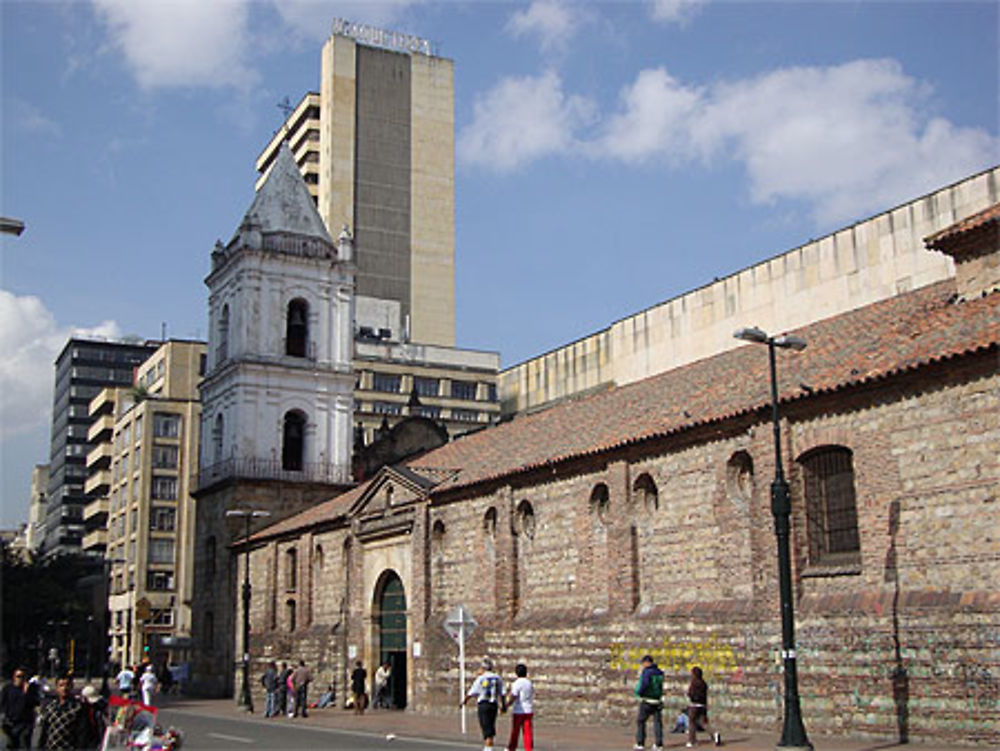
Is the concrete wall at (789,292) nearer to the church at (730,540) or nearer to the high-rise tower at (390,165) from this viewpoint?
the church at (730,540)

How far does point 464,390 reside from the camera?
94812 millimetres

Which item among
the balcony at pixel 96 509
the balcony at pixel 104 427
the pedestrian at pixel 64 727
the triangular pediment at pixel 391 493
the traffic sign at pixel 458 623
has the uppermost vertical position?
the balcony at pixel 104 427

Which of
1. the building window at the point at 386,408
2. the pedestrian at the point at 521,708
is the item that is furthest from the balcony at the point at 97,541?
the pedestrian at the point at 521,708

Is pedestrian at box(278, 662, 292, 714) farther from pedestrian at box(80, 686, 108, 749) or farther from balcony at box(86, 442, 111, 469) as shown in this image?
balcony at box(86, 442, 111, 469)

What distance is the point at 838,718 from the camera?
21562mm

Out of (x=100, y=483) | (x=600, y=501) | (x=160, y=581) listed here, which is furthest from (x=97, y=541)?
(x=600, y=501)

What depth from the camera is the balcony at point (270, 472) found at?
51.4m

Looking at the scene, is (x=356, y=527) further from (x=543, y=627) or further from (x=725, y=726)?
(x=725, y=726)

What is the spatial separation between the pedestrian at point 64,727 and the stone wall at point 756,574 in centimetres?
1371

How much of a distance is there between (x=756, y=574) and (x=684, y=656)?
9.38 feet

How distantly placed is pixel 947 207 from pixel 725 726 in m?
26.9

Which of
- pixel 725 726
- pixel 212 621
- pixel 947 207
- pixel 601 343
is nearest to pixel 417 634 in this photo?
pixel 725 726

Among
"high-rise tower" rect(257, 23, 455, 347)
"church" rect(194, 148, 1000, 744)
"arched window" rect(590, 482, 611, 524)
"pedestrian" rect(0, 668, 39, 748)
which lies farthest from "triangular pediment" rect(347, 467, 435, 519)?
"high-rise tower" rect(257, 23, 455, 347)

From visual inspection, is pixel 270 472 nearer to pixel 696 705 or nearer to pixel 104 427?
pixel 696 705
